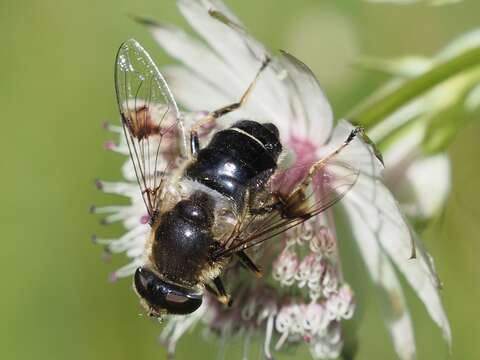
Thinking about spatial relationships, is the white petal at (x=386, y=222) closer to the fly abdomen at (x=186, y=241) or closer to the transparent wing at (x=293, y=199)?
the transparent wing at (x=293, y=199)

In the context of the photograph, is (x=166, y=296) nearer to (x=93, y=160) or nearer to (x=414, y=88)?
(x=414, y=88)

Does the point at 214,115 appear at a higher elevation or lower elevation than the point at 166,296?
higher

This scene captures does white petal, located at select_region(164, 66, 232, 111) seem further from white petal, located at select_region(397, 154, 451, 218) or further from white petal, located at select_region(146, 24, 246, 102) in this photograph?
white petal, located at select_region(397, 154, 451, 218)

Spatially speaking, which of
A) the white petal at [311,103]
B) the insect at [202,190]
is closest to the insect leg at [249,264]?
the insect at [202,190]

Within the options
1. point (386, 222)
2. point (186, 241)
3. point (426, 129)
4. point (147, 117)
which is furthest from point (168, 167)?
point (426, 129)

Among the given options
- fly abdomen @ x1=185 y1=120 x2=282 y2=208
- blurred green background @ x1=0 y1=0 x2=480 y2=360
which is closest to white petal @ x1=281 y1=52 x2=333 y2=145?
fly abdomen @ x1=185 y1=120 x2=282 y2=208

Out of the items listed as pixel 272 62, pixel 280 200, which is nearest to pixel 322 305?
pixel 280 200
